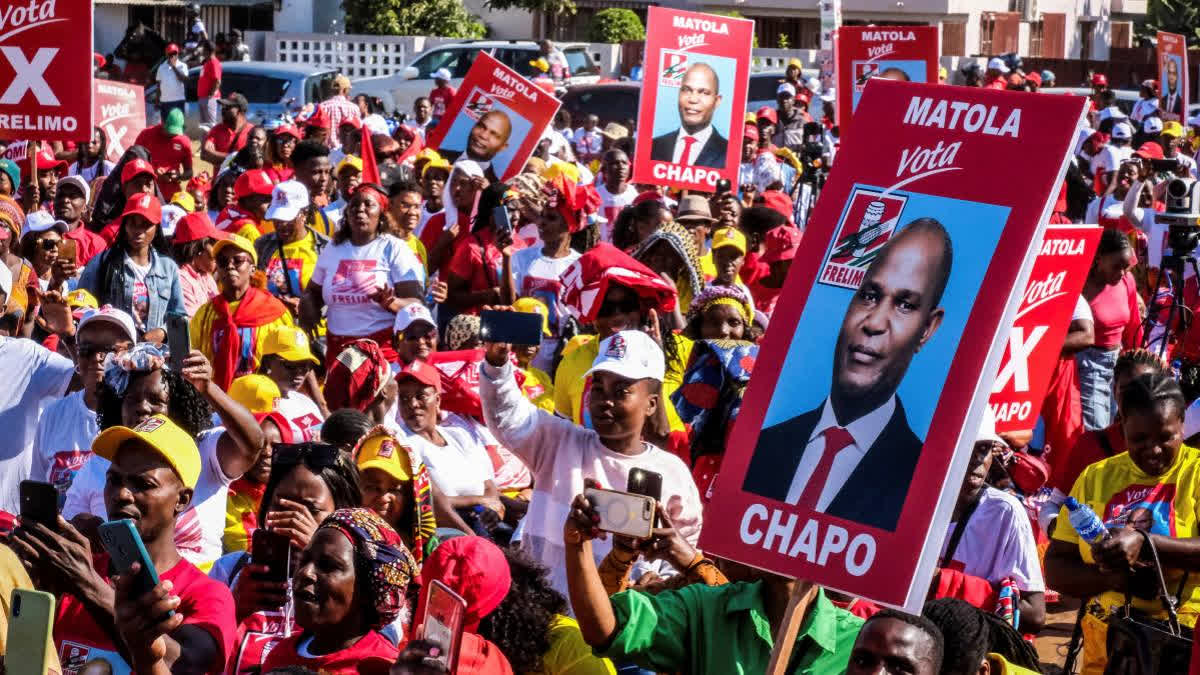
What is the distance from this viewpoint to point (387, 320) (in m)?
9.17

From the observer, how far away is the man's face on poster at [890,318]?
391cm

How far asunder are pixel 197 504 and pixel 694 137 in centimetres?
686

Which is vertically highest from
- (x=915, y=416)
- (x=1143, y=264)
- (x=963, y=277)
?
(x=963, y=277)

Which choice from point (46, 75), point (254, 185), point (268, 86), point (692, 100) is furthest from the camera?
point (268, 86)

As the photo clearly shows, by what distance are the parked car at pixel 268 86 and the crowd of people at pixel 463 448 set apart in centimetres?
1537

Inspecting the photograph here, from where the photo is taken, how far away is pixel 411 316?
810 centimetres

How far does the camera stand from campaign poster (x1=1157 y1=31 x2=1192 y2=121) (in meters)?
18.8

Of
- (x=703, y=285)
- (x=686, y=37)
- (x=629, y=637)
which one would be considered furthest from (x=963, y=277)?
(x=686, y=37)

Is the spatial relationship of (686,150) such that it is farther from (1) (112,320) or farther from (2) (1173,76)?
(2) (1173,76)

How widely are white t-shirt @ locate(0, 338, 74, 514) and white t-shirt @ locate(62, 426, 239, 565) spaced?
0.62 m

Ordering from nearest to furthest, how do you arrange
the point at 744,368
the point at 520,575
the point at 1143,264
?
the point at 520,575, the point at 744,368, the point at 1143,264

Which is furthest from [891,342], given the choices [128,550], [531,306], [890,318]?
[531,306]

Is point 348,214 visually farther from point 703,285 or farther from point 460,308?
point 703,285

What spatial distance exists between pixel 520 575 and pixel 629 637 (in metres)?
0.60
